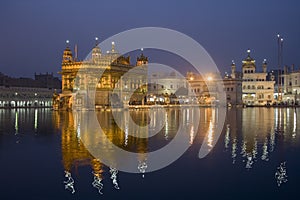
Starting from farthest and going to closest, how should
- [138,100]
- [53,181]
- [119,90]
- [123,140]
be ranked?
[138,100]
[119,90]
[123,140]
[53,181]

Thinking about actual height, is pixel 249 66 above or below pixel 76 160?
above

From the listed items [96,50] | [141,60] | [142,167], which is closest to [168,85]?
[141,60]

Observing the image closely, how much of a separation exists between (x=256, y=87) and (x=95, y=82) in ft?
180

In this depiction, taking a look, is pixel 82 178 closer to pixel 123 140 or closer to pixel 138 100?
pixel 123 140

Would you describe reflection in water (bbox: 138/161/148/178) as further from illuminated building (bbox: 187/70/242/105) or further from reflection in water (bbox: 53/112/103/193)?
illuminated building (bbox: 187/70/242/105)

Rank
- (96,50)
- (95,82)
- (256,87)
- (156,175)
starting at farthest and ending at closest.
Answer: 1. (256,87)
2. (96,50)
3. (95,82)
4. (156,175)

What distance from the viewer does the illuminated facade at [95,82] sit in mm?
63375

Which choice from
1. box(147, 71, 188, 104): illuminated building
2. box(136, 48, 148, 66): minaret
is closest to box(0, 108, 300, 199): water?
box(136, 48, 148, 66): minaret

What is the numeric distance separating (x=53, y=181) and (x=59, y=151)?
4.77 meters

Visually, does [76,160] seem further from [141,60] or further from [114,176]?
[141,60]

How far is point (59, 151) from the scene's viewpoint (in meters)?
13.3

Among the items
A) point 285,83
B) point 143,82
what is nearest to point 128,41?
point 143,82

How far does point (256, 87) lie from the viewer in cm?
10344

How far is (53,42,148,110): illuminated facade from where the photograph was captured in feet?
208
